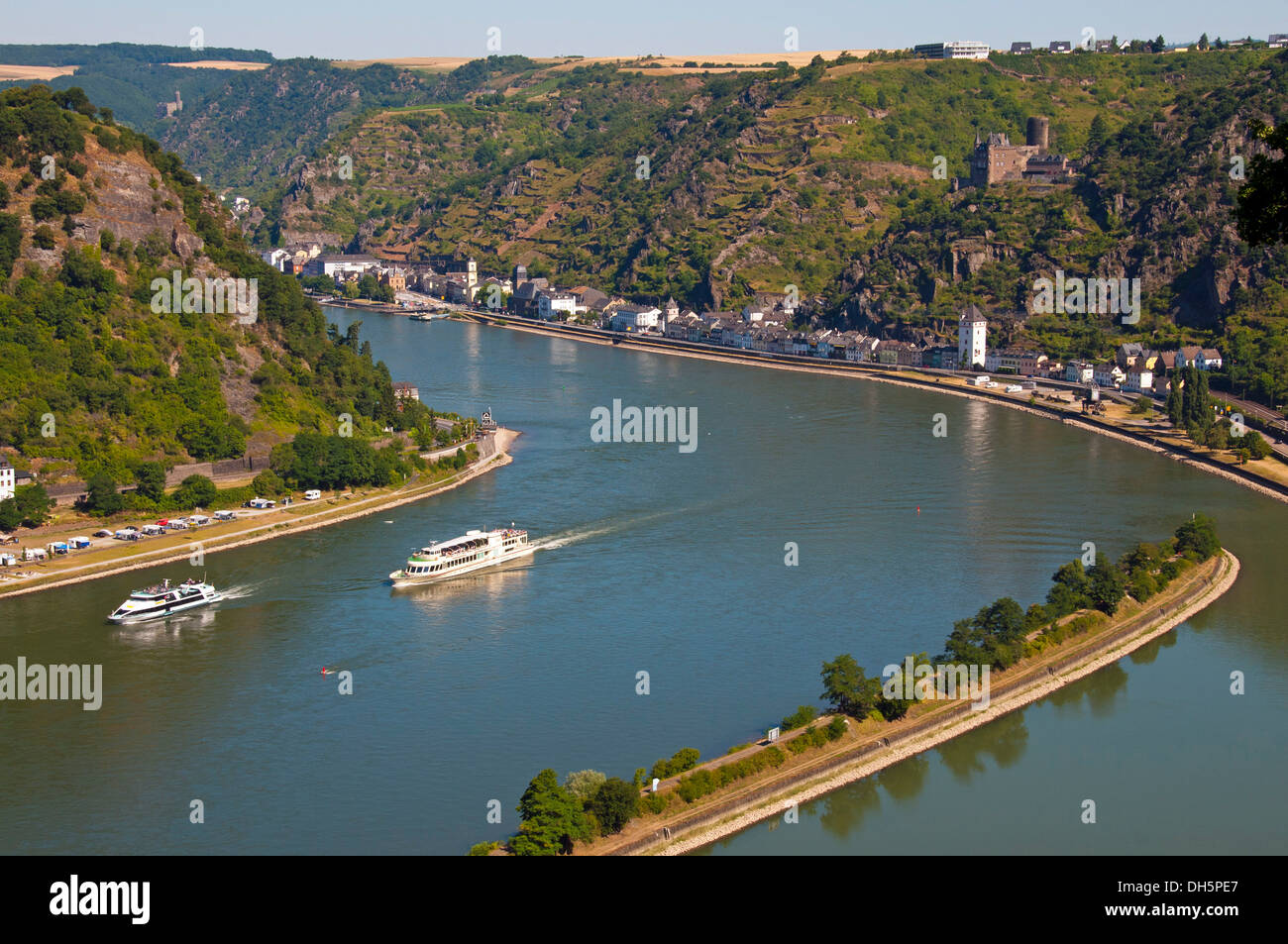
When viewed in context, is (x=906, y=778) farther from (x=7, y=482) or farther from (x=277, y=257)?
(x=277, y=257)

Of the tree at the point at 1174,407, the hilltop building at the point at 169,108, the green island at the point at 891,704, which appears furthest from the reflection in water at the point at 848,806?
the hilltop building at the point at 169,108

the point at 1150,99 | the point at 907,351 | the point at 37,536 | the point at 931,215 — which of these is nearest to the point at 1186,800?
the point at 37,536

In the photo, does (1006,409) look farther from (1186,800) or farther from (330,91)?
(330,91)

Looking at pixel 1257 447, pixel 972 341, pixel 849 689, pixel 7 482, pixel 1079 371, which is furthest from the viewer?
pixel 972 341

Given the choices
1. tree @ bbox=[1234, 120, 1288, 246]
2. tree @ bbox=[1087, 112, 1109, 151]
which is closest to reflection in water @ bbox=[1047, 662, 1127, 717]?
tree @ bbox=[1234, 120, 1288, 246]

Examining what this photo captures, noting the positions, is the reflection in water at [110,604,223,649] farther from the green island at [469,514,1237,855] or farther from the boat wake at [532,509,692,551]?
the green island at [469,514,1237,855]

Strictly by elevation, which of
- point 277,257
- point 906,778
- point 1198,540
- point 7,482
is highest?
point 277,257

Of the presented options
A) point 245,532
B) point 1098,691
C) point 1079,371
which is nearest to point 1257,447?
point 1079,371
